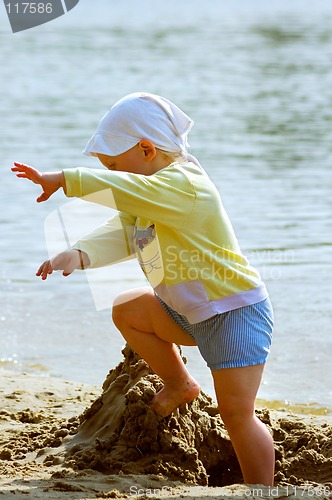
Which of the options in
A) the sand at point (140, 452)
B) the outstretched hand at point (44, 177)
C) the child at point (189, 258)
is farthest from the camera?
the child at point (189, 258)

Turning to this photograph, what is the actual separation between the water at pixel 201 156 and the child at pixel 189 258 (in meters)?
1.35

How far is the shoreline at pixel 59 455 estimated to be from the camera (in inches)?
118

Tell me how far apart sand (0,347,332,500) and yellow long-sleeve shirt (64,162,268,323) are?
1.55 ft

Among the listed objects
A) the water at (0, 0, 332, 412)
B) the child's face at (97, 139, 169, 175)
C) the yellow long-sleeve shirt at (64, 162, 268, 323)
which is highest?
the child's face at (97, 139, 169, 175)

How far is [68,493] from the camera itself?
2.94 m

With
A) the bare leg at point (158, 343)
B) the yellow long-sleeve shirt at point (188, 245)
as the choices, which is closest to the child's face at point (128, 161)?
the yellow long-sleeve shirt at point (188, 245)

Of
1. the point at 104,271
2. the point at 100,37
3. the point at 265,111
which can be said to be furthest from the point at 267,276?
the point at 100,37

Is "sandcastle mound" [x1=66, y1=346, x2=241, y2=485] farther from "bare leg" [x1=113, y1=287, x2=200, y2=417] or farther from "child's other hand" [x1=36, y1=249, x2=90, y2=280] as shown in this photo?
"child's other hand" [x1=36, y1=249, x2=90, y2=280]

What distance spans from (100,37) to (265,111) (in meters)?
11.7

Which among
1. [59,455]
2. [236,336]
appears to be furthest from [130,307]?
[59,455]

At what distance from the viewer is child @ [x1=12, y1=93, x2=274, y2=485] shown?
10.4 ft

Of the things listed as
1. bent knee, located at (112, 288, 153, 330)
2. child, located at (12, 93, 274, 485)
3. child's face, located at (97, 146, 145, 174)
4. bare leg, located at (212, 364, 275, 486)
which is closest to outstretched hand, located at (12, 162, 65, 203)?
child, located at (12, 93, 274, 485)

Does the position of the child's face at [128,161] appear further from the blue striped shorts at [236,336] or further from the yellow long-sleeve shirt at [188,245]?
the blue striped shorts at [236,336]

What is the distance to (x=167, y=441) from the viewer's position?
3.41 m
